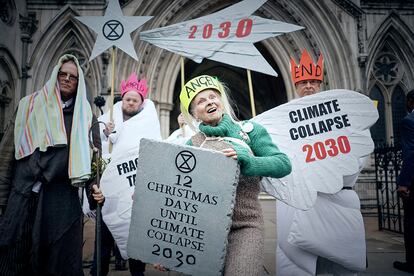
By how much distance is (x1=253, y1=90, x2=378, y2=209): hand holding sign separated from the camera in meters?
2.50

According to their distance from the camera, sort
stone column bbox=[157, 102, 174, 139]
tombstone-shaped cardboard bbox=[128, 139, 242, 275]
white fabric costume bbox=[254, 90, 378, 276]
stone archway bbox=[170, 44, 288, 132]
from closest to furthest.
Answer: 1. tombstone-shaped cardboard bbox=[128, 139, 242, 275]
2. white fabric costume bbox=[254, 90, 378, 276]
3. stone column bbox=[157, 102, 174, 139]
4. stone archway bbox=[170, 44, 288, 132]

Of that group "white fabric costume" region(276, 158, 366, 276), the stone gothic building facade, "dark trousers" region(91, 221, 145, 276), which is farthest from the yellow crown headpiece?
the stone gothic building facade

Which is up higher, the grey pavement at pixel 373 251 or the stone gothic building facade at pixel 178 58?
the stone gothic building facade at pixel 178 58

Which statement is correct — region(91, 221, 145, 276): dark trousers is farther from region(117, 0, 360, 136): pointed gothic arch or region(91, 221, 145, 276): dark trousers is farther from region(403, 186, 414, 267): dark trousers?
region(117, 0, 360, 136): pointed gothic arch

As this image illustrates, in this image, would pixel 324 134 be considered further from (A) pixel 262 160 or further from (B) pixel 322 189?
(A) pixel 262 160

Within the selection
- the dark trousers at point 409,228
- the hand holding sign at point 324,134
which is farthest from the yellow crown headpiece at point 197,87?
the dark trousers at point 409,228

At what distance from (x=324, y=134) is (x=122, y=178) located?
6.47 feet

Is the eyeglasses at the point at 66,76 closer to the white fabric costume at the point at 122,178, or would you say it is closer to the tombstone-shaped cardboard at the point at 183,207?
the white fabric costume at the point at 122,178

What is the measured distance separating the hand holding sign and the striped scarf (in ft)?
4.73

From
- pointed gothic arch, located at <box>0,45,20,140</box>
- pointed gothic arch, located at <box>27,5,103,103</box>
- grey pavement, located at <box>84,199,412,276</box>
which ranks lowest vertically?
grey pavement, located at <box>84,199,412,276</box>

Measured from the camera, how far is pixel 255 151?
1718mm

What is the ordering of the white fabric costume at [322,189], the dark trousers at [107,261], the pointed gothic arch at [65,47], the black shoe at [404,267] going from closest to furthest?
the white fabric costume at [322,189] < the dark trousers at [107,261] < the black shoe at [404,267] < the pointed gothic arch at [65,47]

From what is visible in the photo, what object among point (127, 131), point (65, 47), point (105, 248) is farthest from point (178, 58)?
point (105, 248)

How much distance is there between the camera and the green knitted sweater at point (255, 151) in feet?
4.88
